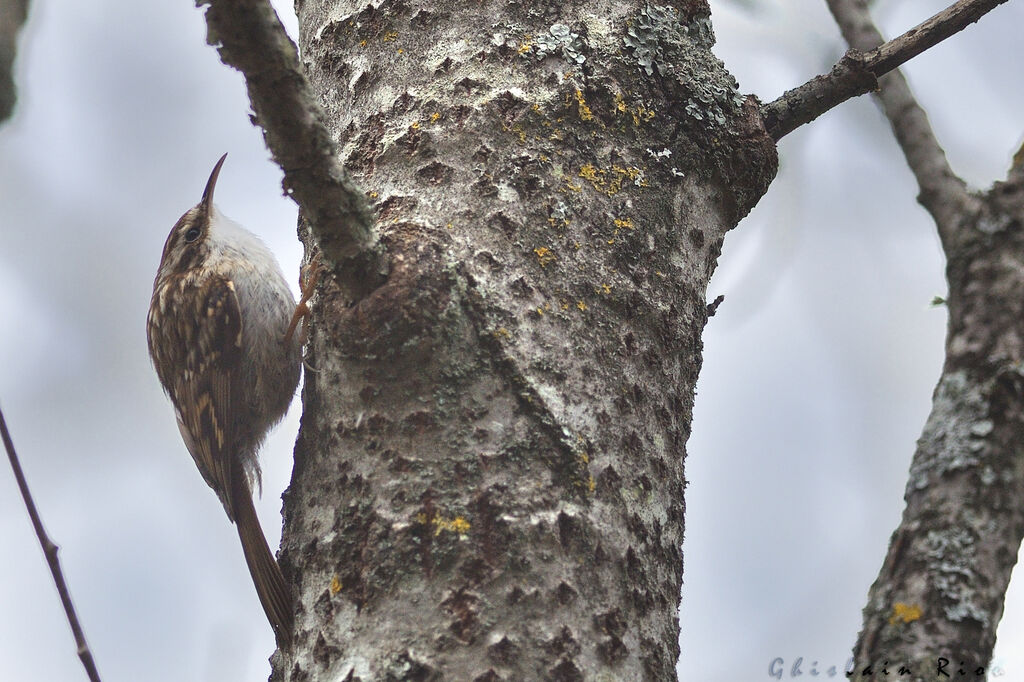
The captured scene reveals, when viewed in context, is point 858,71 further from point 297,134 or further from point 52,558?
point 52,558

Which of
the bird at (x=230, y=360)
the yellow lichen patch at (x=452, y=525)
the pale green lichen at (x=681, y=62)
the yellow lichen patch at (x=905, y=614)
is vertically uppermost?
the bird at (x=230, y=360)

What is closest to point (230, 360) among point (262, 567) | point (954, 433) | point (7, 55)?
point (262, 567)

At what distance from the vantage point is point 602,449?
1.48 meters

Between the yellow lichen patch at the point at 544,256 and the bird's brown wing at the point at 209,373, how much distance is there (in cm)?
143

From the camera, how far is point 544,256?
157 centimetres

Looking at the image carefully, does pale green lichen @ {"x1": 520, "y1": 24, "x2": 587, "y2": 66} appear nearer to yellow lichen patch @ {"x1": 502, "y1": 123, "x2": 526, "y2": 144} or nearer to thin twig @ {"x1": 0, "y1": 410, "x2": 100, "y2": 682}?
yellow lichen patch @ {"x1": 502, "y1": 123, "x2": 526, "y2": 144}

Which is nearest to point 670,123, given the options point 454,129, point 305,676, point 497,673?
point 454,129

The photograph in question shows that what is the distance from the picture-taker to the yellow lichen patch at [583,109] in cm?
170

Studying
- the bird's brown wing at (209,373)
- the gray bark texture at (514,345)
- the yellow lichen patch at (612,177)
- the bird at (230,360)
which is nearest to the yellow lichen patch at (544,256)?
the gray bark texture at (514,345)

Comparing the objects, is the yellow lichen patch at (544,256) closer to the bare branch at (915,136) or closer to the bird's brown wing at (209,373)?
the bare branch at (915,136)

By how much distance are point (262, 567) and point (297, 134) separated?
0.94m

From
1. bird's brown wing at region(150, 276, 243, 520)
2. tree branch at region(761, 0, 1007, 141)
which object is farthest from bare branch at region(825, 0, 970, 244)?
bird's brown wing at region(150, 276, 243, 520)

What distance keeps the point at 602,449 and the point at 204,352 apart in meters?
1.70

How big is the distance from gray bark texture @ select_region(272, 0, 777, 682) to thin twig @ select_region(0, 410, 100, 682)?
1.08 feet
